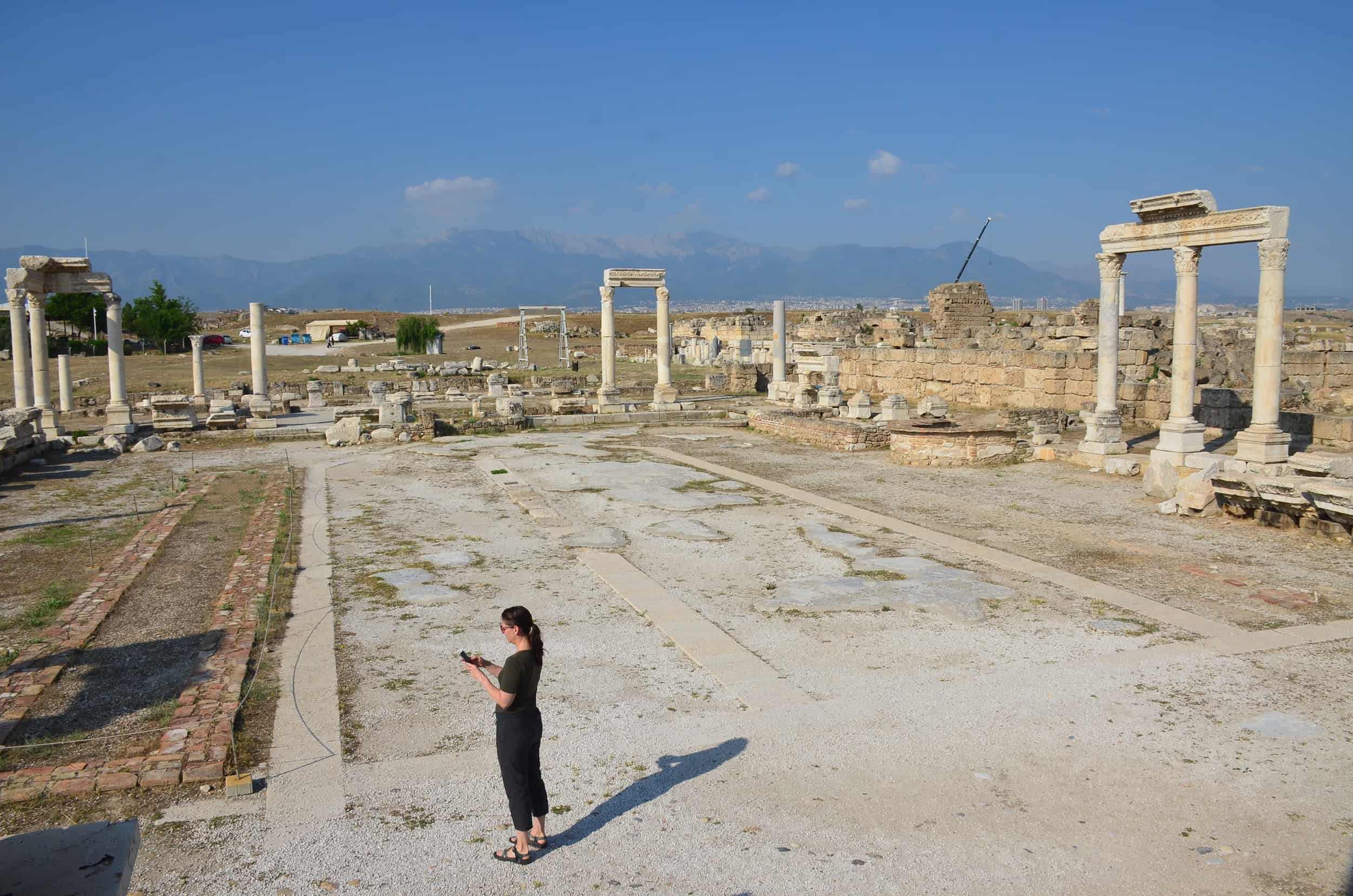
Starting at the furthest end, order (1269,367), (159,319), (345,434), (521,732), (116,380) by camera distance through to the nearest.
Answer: (159,319), (116,380), (345,434), (1269,367), (521,732)

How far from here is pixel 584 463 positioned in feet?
62.2

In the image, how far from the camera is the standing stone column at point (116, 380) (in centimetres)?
2406

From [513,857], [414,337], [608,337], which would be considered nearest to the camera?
[513,857]

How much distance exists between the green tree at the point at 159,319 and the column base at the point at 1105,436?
197 feet

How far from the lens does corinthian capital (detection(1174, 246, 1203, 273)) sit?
15938 millimetres

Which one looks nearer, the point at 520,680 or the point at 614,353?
the point at 520,680

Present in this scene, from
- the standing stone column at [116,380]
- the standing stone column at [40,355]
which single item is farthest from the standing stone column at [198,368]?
the standing stone column at [40,355]

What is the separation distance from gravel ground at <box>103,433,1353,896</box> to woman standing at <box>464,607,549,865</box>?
5.9 inches

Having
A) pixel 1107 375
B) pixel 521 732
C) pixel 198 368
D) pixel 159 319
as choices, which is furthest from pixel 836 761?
pixel 159 319

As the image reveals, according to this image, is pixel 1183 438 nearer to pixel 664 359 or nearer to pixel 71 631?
pixel 71 631

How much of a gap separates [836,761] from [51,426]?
23646 millimetres

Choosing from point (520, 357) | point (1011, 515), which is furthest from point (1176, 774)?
point (520, 357)

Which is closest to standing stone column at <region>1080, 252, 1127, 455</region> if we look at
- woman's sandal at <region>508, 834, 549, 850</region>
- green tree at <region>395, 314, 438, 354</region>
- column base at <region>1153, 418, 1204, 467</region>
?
column base at <region>1153, 418, 1204, 467</region>

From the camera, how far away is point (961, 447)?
59.9 ft
